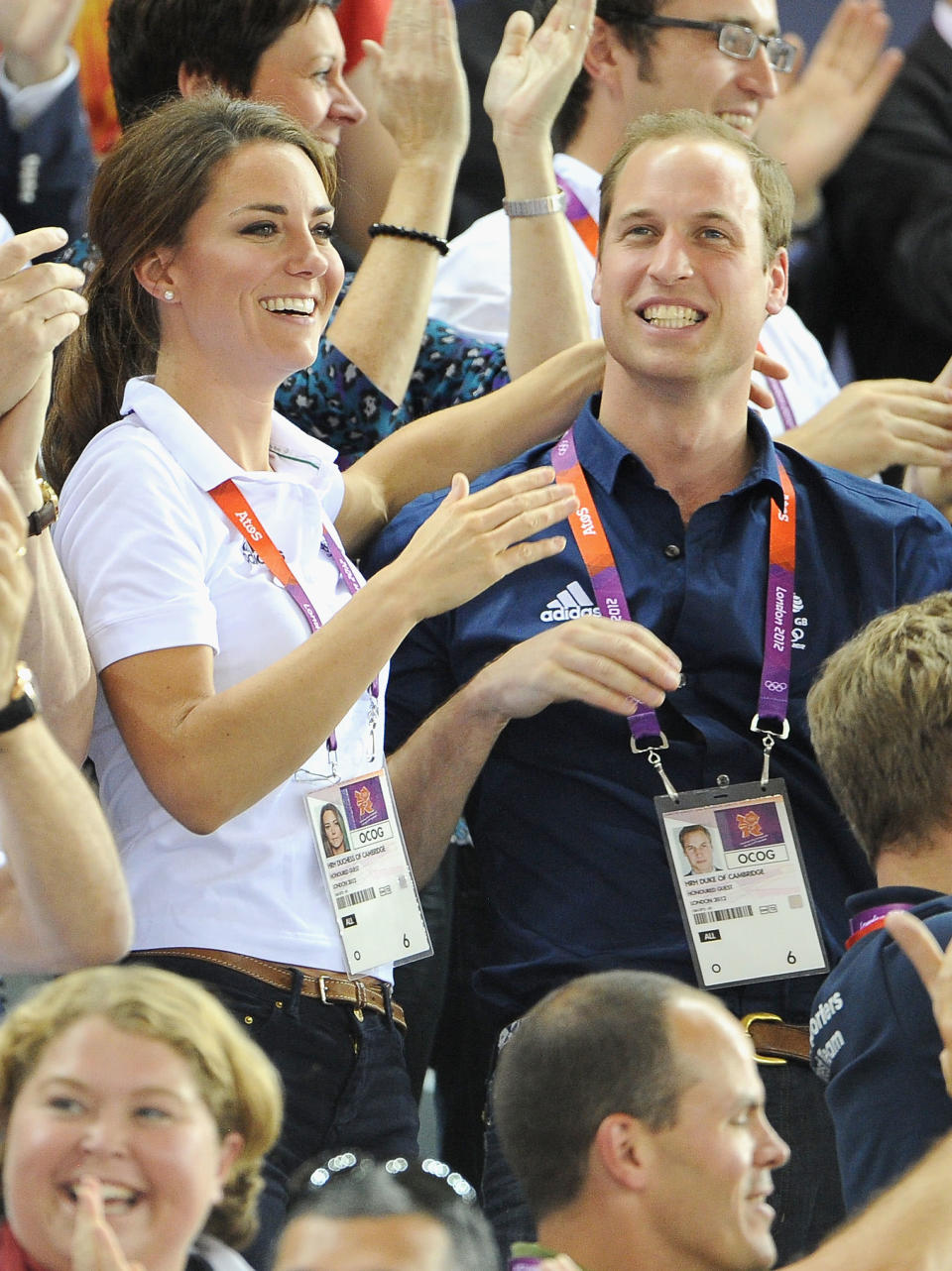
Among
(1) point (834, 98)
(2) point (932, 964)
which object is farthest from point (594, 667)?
(1) point (834, 98)

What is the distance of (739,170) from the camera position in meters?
3.10

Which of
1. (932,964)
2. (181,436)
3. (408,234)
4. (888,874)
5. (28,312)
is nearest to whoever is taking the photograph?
(932,964)

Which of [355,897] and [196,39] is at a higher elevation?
[196,39]

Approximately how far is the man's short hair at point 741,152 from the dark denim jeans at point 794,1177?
48.4 inches

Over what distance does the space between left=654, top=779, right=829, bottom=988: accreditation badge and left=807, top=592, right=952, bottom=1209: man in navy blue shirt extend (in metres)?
0.31

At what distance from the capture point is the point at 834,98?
418 centimetres

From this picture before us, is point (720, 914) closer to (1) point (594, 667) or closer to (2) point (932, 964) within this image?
(1) point (594, 667)

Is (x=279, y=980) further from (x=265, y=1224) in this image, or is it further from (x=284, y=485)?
(x=284, y=485)

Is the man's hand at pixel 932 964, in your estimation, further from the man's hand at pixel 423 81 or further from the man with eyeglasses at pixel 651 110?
the man's hand at pixel 423 81

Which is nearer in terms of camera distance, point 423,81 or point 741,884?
point 741,884

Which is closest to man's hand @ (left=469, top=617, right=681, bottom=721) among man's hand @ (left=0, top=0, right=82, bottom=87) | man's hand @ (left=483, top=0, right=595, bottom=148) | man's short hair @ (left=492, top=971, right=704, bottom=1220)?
man's short hair @ (left=492, top=971, right=704, bottom=1220)

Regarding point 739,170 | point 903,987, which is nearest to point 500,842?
point 903,987

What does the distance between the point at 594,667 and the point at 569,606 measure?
0.29 metres

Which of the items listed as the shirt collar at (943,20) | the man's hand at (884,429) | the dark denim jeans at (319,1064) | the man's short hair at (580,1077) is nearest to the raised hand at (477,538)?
the dark denim jeans at (319,1064)
